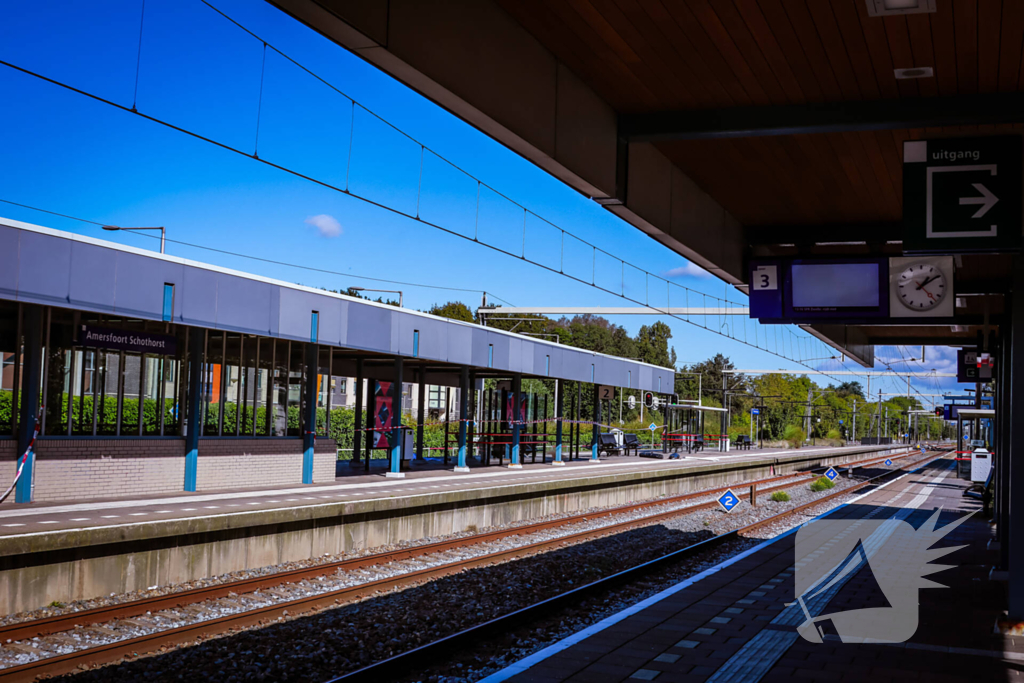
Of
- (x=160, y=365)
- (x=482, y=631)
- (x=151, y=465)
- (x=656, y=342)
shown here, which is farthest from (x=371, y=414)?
(x=656, y=342)

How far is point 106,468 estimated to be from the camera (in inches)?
610

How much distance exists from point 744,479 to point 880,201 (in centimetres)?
2843

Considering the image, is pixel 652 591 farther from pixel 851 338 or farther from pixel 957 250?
pixel 851 338

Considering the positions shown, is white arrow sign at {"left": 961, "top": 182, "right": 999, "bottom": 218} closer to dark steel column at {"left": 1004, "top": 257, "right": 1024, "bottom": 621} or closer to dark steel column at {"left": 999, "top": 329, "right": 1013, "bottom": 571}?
dark steel column at {"left": 1004, "top": 257, "right": 1024, "bottom": 621}

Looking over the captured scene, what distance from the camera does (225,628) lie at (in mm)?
8602

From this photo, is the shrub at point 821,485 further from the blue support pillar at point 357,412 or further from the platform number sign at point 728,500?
the blue support pillar at point 357,412

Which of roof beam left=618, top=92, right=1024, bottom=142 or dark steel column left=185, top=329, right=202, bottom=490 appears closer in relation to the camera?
roof beam left=618, top=92, right=1024, bottom=142

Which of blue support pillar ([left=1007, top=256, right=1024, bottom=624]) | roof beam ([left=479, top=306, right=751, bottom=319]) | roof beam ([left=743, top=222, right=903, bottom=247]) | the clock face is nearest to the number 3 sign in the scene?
roof beam ([left=743, top=222, right=903, bottom=247])

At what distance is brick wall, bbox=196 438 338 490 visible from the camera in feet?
58.0

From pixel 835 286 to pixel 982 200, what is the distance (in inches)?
129

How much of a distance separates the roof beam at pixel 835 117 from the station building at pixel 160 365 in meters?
10.8

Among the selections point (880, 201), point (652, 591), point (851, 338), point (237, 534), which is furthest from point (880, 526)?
point (237, 534)

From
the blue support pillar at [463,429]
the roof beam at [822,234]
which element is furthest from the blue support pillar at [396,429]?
the roof beam at [822,234]
